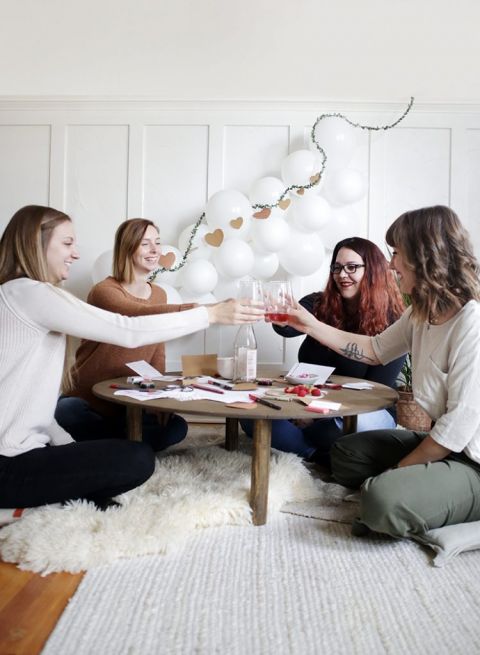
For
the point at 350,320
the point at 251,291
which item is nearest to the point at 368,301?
the point at 350,320

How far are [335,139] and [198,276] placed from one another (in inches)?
49.7

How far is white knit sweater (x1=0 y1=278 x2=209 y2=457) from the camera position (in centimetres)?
162

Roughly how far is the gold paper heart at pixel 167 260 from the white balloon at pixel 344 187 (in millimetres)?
1079

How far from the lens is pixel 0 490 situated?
1.61m

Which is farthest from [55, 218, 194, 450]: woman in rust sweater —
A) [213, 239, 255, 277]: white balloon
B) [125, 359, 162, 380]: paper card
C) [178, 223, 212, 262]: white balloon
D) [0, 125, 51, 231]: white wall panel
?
[0, 125, 51, 231]: white wall panel

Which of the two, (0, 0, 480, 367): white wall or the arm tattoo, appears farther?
(0, 0, 480, 367): white wall

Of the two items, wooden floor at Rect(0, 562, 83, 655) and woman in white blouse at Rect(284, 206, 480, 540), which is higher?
woman in white blouse at Rect(284, 206, 480, 540)

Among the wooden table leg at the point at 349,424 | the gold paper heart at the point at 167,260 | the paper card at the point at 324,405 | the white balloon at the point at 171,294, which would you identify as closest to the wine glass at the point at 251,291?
the paper card at the point at 324,405

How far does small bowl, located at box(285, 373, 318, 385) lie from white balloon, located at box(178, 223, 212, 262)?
60.6 inches

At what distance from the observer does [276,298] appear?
2.02 meters

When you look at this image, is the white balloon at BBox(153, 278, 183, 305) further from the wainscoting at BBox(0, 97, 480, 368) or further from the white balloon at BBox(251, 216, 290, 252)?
the white balloon at BBox(251, 216, 290, 252)

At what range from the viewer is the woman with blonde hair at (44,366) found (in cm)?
163

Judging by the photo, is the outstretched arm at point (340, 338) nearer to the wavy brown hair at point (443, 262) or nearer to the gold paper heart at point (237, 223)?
the wavy brown hair at point (443, 262)

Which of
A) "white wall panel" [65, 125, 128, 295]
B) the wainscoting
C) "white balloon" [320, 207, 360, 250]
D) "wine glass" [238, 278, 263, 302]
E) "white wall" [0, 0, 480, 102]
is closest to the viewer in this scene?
"wine glass" [238, 278, 263, 302]
